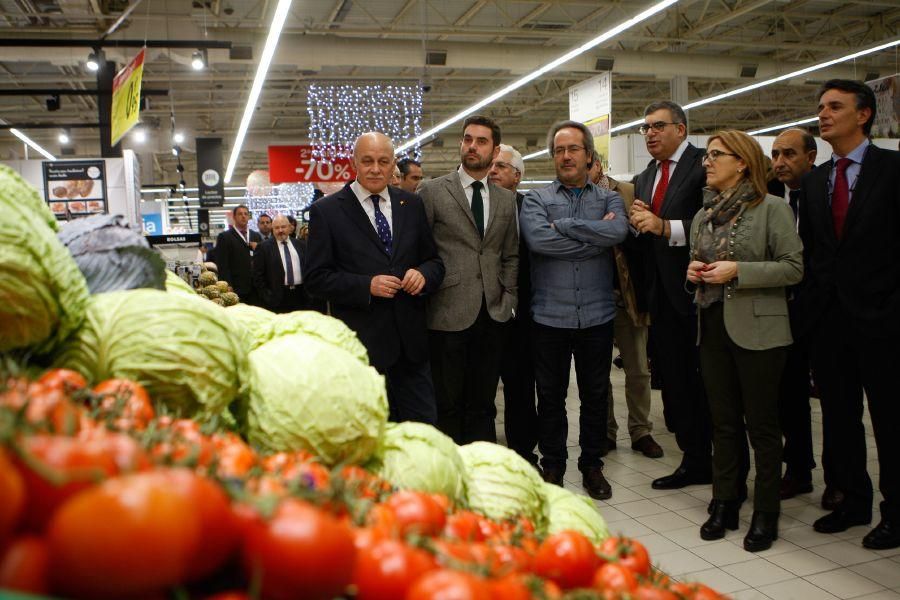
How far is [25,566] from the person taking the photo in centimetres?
66

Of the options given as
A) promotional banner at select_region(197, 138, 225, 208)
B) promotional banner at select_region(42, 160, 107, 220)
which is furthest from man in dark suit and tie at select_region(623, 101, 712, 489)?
promotional banner at select_region(197, 138, 225, 208)

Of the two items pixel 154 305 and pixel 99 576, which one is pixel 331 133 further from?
pixel 99 576

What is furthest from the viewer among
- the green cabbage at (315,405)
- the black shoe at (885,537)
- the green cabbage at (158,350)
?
the black shoe at (885,537)

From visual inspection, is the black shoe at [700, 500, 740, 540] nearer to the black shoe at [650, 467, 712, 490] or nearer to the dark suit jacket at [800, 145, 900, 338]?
the black shoe at [650, 467, 712, 490]

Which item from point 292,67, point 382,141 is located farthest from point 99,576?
point 292,67

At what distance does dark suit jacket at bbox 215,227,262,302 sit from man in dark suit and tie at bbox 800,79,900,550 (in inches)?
243

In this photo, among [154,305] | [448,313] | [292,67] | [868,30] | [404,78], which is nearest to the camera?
[154,305]

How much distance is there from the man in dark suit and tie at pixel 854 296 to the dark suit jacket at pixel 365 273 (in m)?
1.81

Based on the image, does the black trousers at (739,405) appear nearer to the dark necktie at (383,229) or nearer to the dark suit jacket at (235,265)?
the dark necktie at (383,229)

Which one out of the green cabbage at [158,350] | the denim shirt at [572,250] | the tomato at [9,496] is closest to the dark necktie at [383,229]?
the denim shirt at [572,250]

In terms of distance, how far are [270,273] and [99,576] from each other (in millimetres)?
7210

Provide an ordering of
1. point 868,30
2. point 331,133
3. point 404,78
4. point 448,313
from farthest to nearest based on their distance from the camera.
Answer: point 404,78 < point 868,30 < point 331,133 < point 448,313

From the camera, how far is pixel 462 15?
13008mm

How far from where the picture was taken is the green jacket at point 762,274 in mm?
3148
